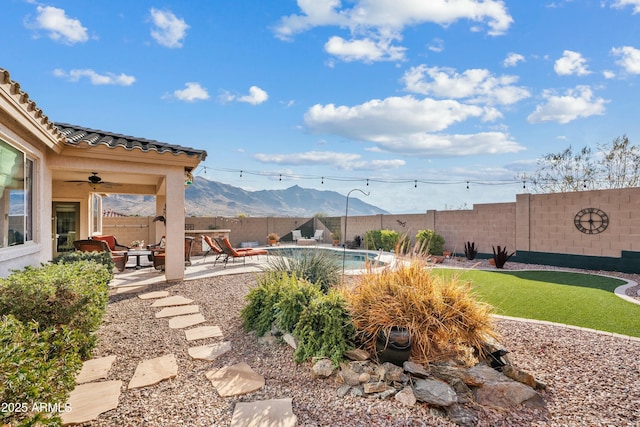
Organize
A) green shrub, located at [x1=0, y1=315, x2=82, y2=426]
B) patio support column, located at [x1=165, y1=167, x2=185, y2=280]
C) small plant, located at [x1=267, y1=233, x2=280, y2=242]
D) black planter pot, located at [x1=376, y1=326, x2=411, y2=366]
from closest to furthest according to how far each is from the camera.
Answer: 1. green shrub, located at [x1=0, y1=315, x2=82, y2=426]
2. black planter pot, located at [x1=376, y1=326, x2=411, y2=366]
3. patio support column, located at [x1=165, y1=167, x2=185, y2=280]
4. small plant, located at [x1=267, y1=233, x2=280, y2=242]

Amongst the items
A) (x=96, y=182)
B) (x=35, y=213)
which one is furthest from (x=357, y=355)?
(x=96, y=182)

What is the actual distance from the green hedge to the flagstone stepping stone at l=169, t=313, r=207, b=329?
104 cm

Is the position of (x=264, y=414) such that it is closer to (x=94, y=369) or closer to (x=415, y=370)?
(x=415, y=370)

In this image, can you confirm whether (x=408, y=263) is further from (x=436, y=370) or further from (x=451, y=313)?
(x=436, y=370)

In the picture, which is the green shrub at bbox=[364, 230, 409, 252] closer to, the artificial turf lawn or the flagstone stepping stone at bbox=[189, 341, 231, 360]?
the artificial turf lawn

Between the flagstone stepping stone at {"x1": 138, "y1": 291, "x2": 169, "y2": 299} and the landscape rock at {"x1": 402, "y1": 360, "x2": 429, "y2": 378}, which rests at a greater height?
the landscape rock at {"x1": 402, "y1": 360, "x2": 429, "y2": 378}

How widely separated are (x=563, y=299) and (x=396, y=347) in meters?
5.40

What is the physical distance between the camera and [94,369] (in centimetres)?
361

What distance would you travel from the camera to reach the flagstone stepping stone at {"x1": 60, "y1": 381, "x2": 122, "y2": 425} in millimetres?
2713

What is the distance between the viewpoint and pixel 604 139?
14102mm

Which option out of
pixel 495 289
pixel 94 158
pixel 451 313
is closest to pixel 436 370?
pixel 451 313

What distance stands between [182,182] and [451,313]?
23.2 feet

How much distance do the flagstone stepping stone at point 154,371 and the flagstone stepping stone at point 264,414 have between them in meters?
1.04

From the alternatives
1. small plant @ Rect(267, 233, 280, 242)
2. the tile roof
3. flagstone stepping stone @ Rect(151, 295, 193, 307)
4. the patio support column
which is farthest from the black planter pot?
small plant @ Rect(267, 233, 280, 242)
